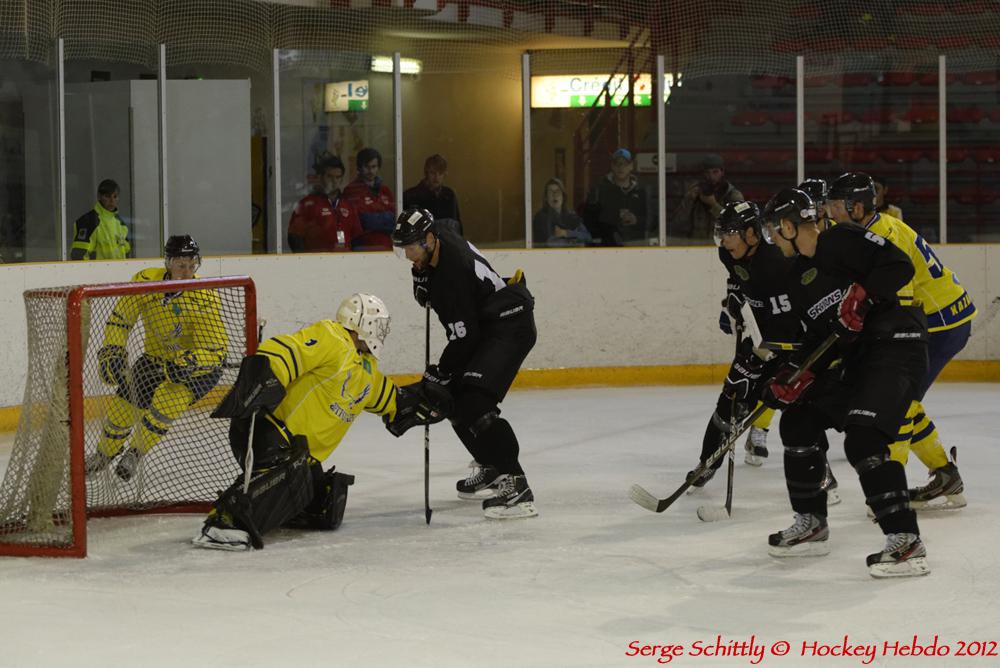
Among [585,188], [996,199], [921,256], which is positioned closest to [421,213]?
[921,256]

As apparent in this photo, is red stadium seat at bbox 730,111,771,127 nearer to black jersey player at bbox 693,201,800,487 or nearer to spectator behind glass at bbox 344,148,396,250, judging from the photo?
spectator behind glass at bbox 344,148,396,250

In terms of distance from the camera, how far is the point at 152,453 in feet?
16.8

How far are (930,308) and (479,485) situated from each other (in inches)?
68.8

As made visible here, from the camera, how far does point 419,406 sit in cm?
478

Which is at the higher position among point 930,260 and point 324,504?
point 930,260

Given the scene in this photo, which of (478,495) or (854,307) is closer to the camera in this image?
(854,307)

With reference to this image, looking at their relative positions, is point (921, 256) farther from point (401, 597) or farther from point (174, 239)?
point (174, 239)

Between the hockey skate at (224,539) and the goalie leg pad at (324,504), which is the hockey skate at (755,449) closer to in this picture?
the goalie leg pad at (324,504)

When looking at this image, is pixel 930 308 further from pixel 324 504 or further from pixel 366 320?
pixel 324 504

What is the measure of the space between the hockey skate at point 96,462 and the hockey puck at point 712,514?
6.83ft

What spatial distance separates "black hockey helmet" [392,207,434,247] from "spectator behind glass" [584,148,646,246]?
12.9 feet

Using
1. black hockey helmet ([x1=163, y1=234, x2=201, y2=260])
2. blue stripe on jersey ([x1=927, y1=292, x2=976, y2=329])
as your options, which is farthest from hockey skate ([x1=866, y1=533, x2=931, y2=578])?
black hockey helmet ([x1=163, y1=234, x2=201, y2=260])

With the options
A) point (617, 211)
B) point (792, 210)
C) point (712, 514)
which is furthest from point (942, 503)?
point (617, 211)

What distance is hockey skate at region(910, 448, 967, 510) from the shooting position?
498 cm
